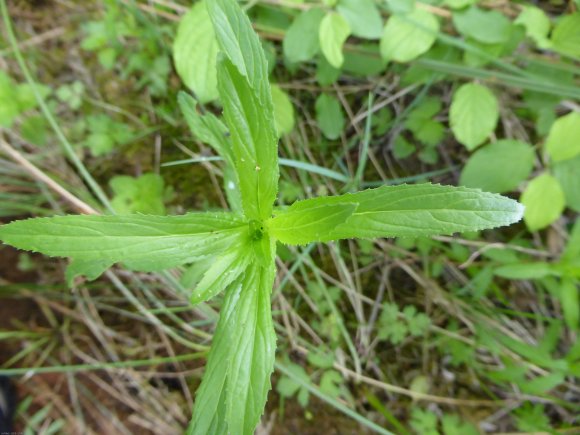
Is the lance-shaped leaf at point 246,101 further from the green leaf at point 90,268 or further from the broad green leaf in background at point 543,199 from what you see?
the broad green leaf in background at point 543,199

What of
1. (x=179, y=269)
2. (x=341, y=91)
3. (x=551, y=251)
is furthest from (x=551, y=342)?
(x=179, y=269)

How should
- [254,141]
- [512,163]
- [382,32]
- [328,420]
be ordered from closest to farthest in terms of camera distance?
[254,141], [382,32], [512,163], [328,420]

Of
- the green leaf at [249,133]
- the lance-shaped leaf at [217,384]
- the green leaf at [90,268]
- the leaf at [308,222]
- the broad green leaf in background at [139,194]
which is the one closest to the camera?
the leaf at [308,222]

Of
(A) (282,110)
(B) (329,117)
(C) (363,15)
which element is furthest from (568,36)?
(A) (282,110)

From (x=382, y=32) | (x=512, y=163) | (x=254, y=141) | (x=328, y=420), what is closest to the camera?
(x=254, y=141)

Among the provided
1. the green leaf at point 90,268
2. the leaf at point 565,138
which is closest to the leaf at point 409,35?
the leaf at point 565,138

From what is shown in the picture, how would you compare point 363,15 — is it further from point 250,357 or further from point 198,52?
point 250,357

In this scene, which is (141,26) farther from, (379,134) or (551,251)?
(551,251)
